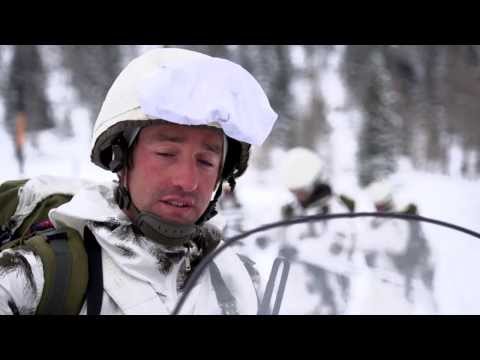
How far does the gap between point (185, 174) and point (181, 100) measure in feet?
0.63

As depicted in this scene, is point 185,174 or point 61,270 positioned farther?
point 185,174

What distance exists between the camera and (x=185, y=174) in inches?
62.7

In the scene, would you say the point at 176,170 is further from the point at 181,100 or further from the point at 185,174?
the point at 181,100

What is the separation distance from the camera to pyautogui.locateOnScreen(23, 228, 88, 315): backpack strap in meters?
Answer: 1.40

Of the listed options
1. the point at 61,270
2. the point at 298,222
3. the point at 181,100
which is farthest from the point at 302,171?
the point at 298,222

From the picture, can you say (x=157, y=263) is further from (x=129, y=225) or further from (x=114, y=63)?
(x=114, y=63)

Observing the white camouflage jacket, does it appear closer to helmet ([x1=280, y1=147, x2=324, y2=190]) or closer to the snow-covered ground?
helmet ([x1=280, y1=147, x2=324, y2=190])

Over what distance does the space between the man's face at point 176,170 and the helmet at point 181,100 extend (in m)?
0.05

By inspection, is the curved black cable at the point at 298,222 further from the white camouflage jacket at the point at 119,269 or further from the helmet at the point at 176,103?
the helmet at the point at 176,103

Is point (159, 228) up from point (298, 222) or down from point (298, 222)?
down

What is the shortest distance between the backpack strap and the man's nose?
0.28m
